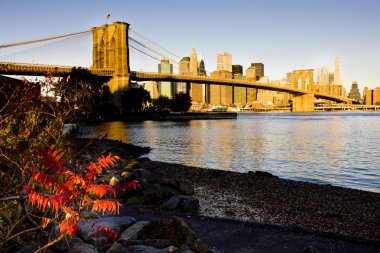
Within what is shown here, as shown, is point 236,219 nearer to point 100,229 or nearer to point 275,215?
point 275,215

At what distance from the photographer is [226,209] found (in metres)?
10.2

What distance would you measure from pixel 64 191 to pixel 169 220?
2.91 metres

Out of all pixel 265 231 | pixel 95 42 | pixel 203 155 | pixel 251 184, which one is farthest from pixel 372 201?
pixel 95 42

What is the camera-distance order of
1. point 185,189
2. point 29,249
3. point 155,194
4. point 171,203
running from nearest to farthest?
point 29,249
point 171,203
point 155,194
point 185,189

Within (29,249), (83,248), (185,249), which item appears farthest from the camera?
(185,249)

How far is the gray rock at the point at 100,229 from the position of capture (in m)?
5.44

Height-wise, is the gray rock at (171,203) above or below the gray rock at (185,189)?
above

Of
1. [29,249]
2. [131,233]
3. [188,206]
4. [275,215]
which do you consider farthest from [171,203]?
[29,249]

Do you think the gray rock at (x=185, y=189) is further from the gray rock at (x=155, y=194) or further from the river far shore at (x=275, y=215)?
the gray rock at (x=155, y=194)

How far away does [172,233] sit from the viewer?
606 centimetres

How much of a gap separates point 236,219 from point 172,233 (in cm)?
343

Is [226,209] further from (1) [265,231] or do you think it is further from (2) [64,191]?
(2) [64,191]

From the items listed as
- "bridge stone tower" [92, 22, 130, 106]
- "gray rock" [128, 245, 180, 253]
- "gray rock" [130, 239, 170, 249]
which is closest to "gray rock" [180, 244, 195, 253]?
"gray rock" [130, 239, 170, 249]

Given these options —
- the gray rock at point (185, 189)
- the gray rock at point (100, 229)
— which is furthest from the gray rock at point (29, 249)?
the gray rock at point (185, 189)
